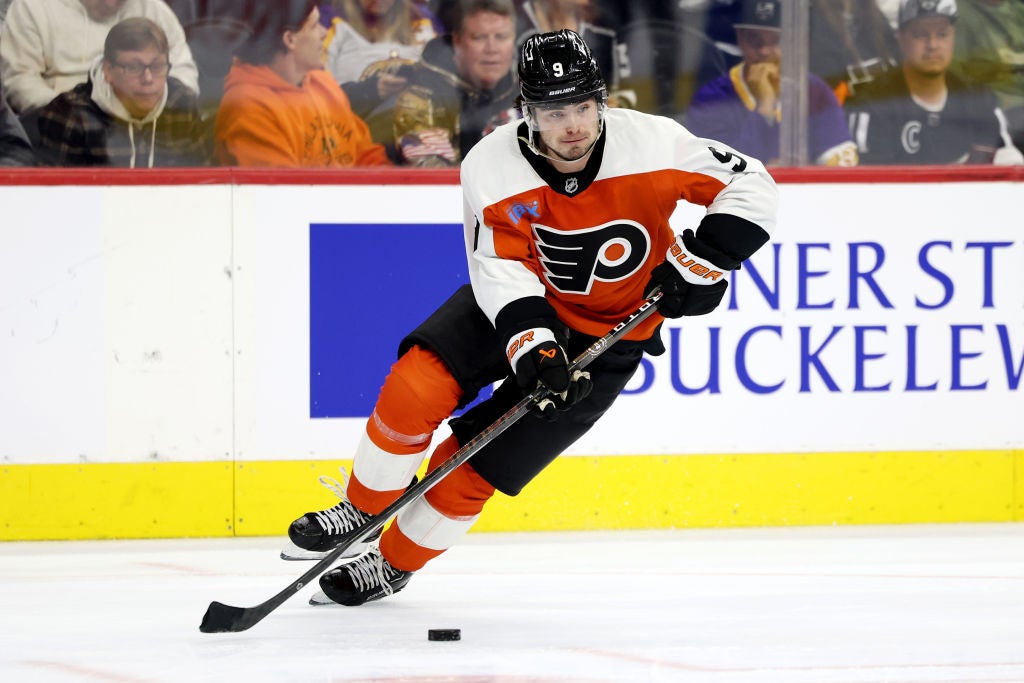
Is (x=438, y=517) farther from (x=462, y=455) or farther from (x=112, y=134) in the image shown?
(x=112, y=134)

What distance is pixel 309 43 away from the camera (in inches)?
162

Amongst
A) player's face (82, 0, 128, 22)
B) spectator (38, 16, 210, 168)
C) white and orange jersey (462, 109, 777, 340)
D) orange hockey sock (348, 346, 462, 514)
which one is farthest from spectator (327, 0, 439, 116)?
orange hockey sock (348, 346, 462, 514)

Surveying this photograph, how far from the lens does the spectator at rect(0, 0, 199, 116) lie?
3982mm

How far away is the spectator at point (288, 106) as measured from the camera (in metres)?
4.09

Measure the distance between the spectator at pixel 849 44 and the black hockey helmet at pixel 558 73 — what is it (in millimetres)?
1878

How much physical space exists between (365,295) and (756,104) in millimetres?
1310

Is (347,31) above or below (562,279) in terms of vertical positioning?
above

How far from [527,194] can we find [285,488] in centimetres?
159

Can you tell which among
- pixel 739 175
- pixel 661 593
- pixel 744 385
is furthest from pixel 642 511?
pixel 739 175

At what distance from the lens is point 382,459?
271 cm

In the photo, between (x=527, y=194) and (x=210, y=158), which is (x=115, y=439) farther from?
(x=527, y=194)

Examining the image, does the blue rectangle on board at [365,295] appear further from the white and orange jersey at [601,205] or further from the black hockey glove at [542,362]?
the black hockey glove at [542,362]

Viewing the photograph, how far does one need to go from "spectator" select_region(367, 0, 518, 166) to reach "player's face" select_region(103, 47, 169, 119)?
61 cm

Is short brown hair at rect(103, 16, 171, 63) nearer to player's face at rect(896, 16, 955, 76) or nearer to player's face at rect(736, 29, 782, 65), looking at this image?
player's face at rect(736, 29, 782, 65)
